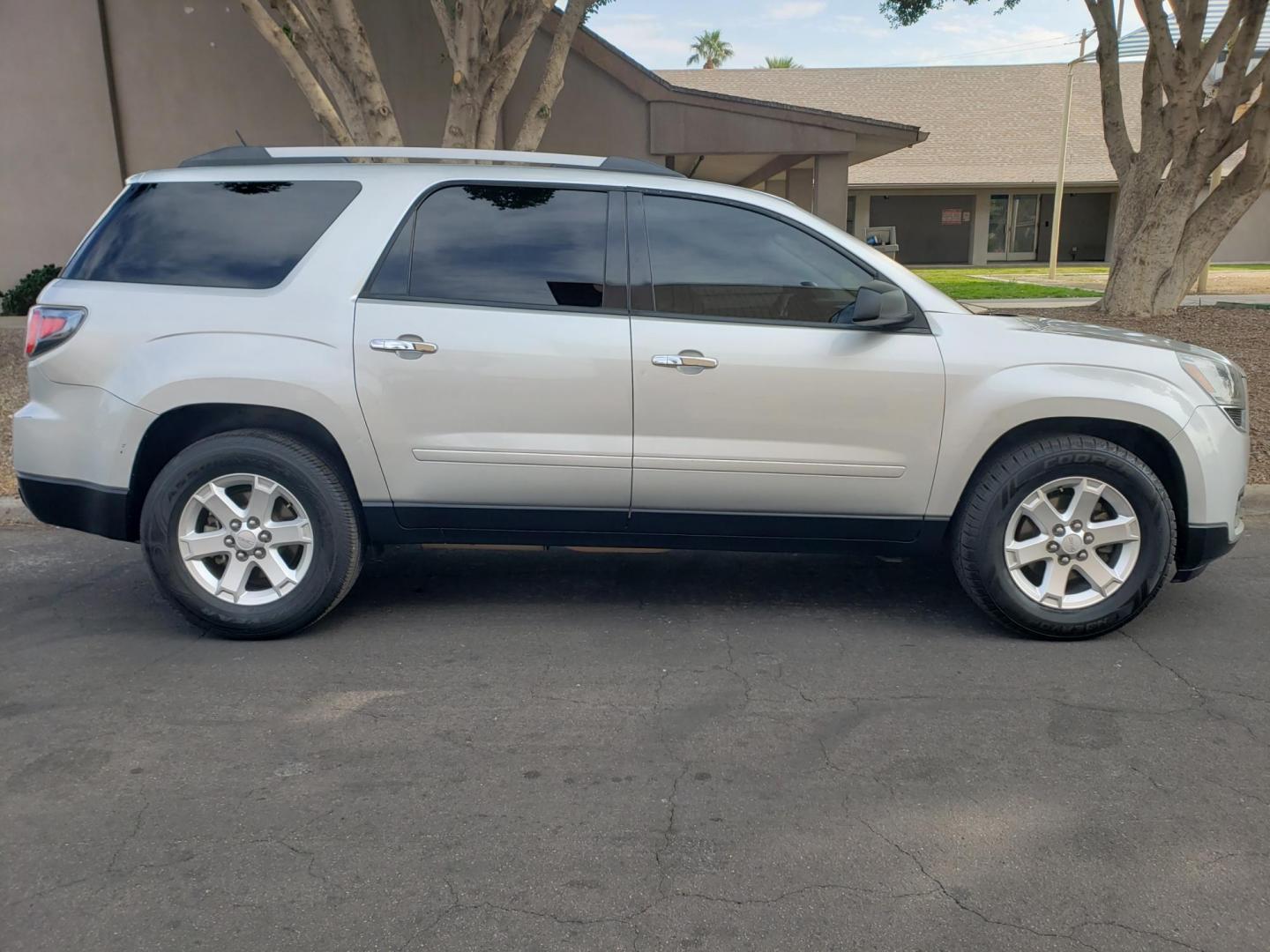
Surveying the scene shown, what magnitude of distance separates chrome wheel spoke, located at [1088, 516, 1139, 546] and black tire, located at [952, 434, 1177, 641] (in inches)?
1.5

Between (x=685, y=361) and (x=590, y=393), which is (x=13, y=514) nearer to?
(x=590, y=393)

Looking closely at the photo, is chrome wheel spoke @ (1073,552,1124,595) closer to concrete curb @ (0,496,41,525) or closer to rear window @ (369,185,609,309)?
rear window @ (369,185,609,309)

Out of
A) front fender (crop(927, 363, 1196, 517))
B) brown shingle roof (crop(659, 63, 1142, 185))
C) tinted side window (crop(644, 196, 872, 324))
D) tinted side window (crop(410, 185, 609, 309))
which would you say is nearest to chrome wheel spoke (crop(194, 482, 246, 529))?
tinted side window (crop(410, 185, 609, 309))

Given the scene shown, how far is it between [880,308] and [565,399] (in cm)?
135

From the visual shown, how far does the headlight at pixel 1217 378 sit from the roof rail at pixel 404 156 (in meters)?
2.38

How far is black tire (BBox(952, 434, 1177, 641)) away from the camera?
414cm

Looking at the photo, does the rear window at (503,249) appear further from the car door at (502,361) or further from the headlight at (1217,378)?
the headlight at (1217,378)

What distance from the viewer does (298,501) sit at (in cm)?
421

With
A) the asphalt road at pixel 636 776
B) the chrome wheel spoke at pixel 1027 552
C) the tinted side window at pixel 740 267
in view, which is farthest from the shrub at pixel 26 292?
the chrome wheel spoke at pixel 1027 552

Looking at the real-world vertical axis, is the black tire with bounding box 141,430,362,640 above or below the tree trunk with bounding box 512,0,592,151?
below

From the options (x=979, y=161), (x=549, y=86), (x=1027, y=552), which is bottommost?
(x=1027, y=552)

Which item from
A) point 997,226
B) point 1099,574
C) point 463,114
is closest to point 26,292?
point 463,114

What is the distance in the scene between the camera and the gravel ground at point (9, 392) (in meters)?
6.93

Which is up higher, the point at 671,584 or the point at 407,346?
the point at 407,346
